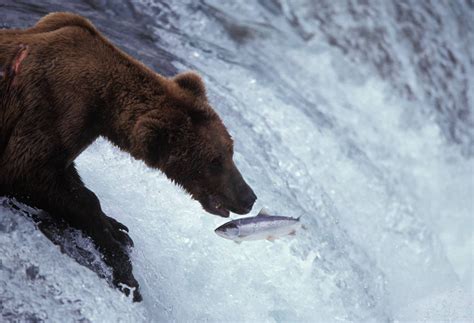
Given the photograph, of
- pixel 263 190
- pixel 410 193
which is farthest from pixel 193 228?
pixel 410 193

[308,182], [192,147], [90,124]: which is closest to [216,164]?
[192,147]

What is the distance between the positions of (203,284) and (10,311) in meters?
1.47

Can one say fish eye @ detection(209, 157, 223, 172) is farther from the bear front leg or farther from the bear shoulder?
the bear shoulder

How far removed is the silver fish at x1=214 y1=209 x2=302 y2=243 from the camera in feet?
11.9

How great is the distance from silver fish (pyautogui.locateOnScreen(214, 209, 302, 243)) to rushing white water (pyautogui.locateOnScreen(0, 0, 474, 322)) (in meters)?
0.47

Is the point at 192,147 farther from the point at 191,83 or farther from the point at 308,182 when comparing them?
the point at 308,182

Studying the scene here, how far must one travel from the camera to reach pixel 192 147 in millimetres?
3344

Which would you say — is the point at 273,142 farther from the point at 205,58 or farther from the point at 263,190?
the point at 205,58

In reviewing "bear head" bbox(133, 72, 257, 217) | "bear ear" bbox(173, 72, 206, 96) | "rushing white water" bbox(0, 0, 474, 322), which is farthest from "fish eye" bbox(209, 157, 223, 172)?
"rushing white water" bbox(0, 0, 474, 322)

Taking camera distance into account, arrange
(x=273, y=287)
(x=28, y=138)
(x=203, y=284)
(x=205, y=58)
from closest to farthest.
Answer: (x=28, y=138), (x=203, y=284), (x=273, y=287), (x=205, y=58)

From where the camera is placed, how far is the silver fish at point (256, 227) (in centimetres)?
363

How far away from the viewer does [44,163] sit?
310cm

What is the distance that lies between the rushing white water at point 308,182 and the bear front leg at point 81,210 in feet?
0.24

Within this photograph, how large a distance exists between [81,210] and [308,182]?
2635 millimetres
